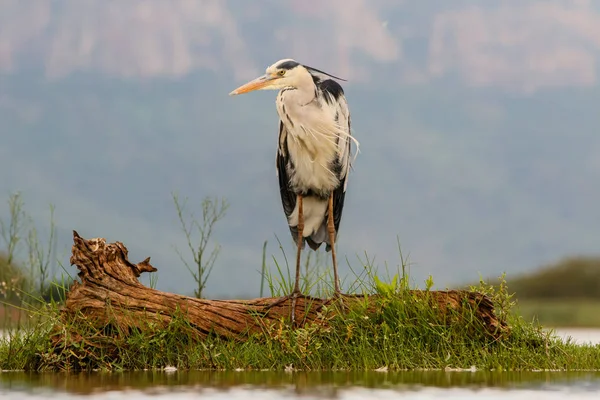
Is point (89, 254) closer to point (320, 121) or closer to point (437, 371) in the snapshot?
point (320, 121)

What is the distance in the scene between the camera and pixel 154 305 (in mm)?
6543

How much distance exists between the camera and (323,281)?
7.12m

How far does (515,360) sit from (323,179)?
2294mm

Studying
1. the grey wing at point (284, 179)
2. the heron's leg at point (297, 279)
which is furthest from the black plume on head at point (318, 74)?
the heron's leg at point (297, 279)

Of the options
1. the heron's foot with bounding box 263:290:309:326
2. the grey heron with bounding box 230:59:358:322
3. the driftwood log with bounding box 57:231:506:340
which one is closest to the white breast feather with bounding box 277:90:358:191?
the grey heron with bounding box 230:59:358:322

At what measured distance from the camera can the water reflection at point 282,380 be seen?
502 cm

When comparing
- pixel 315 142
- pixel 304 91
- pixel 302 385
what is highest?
pixel 304 91

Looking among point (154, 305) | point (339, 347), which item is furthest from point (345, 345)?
point (154, 305)

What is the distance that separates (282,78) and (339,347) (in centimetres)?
247

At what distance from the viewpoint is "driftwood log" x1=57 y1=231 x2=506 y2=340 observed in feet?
21.2

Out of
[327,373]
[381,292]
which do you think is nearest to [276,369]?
[327,373]

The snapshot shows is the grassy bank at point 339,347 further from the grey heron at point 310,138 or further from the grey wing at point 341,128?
the grey wing at point 341,128

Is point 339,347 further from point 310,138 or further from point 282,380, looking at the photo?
point 310,138

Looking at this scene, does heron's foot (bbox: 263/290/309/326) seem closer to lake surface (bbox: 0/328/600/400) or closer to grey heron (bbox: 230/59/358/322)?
grey heron (bbox: 230/59/358/322)
